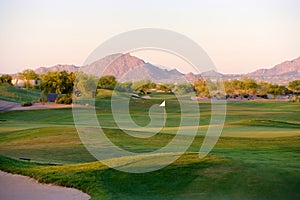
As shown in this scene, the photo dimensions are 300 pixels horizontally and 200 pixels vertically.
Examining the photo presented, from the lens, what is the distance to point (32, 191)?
49.9 feet

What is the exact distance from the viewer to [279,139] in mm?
27109

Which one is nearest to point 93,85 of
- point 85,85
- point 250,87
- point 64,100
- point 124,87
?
point 85,85

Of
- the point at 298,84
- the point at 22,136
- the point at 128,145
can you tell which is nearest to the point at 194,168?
the point at 128,145

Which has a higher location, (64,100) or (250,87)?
(250,87)

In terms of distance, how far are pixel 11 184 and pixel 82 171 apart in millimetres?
2593

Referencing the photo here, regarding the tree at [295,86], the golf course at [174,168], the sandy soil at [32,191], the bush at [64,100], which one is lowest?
the sandy soil at [32,191]

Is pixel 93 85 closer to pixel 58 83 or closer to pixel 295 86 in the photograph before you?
pixel 58 83

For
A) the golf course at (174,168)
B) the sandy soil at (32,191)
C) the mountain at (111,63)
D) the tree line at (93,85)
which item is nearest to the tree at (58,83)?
the tree line at (93,85)

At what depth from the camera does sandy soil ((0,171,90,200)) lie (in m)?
14.4

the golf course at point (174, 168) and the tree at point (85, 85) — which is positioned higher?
the tree at point (85, 85)

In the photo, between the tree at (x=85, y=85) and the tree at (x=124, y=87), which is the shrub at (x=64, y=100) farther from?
the tree at (x=124, y=87)

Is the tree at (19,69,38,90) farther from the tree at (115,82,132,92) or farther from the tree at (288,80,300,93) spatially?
the tree at (288,80,300,93)

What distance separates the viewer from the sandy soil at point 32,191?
1441cm

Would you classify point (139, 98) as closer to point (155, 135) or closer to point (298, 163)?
point (155, 135)
